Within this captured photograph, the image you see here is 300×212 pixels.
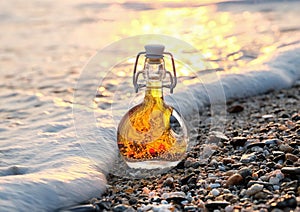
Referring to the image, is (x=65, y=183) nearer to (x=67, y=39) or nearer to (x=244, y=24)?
(x=67, y=39)

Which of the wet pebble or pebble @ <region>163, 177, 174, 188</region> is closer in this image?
the wet pebble

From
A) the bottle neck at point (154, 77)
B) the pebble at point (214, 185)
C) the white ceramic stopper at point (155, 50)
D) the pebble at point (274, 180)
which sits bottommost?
the pebble at point (214, 185)

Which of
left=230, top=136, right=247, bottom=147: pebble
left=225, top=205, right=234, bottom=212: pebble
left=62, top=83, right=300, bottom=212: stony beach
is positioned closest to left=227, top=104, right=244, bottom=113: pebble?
left=62, top=83, right=300, bottom=212: stony beach

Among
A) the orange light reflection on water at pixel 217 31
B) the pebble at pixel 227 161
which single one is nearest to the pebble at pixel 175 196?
the pebble at pixel 227 161

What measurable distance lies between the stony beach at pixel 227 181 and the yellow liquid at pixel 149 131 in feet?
0.61

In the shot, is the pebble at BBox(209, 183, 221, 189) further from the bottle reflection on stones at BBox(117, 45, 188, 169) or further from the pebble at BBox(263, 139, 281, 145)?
the pebble at BBox(263, 139, 281, 145)

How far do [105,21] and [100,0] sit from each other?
3.00 m

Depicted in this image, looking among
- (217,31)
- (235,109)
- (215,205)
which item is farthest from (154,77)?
(217,31)

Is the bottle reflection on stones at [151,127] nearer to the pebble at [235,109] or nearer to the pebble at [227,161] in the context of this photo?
the pebble at [227,161]

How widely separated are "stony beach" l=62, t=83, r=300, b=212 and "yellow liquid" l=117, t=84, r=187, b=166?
0.61 feet

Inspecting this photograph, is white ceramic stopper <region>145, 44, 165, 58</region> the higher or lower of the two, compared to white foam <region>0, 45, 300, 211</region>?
higher

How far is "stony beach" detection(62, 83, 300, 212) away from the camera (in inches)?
117

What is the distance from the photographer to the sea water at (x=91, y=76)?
3736 mm

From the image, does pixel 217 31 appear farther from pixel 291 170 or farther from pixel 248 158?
pixel 291 170
